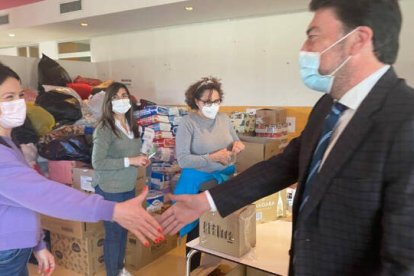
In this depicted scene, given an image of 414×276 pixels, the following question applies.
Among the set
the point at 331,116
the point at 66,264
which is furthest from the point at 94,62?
the point at 331,116

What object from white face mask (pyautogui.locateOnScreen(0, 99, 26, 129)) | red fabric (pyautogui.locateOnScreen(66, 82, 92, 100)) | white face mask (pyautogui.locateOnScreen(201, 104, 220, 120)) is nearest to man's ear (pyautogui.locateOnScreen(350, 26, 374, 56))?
white face mask (pyautogui.locateOnScreen(0, 99, 26, 129))

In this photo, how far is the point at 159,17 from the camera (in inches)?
176

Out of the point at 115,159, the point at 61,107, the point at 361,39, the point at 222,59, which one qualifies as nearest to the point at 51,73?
the point at 61,107

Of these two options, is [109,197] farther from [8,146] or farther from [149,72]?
[149,72]

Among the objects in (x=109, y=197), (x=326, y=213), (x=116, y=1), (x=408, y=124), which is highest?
(x=116, y=1)

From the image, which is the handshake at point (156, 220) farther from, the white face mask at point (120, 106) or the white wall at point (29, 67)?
the white wall at point (29, 67)

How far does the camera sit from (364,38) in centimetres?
95

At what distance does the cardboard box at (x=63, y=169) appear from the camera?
2.93 meters

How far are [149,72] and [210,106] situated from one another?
10.1ft

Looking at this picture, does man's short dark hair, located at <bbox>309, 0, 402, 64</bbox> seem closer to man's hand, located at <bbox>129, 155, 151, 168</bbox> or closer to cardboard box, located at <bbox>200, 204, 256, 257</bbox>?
cardboard box, located at <bbox>200, 204, 256, 257</bbox>

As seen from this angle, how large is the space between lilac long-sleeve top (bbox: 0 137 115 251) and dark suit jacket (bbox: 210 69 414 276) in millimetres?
717

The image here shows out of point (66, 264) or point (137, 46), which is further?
point (137, 46)

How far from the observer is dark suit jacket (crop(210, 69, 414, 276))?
783 mm

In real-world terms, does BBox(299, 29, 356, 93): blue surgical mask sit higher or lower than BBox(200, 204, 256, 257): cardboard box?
higher
